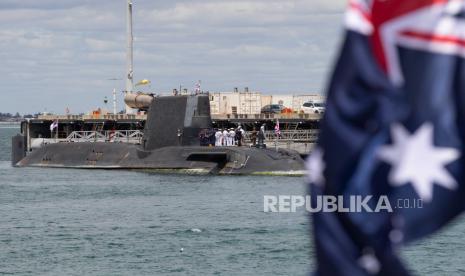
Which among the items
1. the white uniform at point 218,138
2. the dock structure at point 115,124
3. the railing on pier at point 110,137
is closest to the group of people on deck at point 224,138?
the white uniform at point 218,138

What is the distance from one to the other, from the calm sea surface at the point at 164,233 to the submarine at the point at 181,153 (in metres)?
3.02

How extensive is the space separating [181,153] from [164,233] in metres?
21.4

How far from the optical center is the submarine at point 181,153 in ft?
149

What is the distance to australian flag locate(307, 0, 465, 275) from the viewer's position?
2492mm

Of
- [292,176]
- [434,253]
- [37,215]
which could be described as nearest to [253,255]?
[434,253]

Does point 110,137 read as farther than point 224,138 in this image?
Yes

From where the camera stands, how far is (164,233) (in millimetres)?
26062

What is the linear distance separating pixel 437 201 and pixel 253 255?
63.1 feet

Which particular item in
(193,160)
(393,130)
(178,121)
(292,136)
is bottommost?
(193,160)

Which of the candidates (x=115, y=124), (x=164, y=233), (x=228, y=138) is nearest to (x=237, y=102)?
(x=115, y=124)

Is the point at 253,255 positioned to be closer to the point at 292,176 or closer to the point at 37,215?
the point at 37,215

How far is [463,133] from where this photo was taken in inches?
98.2

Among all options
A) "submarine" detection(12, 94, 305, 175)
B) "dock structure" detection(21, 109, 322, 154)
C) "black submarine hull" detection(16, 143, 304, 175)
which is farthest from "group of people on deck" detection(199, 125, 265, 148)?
"dock structure" detection(21, 109, 322, 154)

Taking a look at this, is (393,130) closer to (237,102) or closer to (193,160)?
(193,160)
